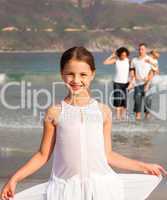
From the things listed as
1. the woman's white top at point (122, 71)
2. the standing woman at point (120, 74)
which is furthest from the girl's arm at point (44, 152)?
the woman's white top at point (122, 71)

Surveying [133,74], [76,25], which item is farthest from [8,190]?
[76,25]

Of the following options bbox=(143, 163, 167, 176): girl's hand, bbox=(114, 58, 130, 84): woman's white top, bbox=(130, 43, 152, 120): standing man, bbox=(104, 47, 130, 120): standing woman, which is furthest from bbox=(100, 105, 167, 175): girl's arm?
bbox=(114, 58, 130, 84): woman's white top

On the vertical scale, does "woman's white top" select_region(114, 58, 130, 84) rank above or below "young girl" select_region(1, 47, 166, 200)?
above

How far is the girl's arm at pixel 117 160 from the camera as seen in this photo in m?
2.18

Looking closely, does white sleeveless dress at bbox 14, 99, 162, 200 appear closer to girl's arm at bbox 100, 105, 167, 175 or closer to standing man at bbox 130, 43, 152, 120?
girl's arm at bbox 100, 105, 167, 175

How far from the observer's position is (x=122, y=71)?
8.91 m

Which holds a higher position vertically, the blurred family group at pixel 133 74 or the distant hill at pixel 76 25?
the distant hill at pixel 76 25

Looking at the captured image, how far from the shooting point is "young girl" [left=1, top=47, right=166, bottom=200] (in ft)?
6.95

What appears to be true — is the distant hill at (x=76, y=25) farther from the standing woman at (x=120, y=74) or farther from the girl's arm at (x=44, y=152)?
the girl's arm at (x=44, y=152)

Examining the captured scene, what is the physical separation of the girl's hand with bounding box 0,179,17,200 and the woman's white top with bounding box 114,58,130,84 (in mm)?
6757

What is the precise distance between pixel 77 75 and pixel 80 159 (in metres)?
0.29

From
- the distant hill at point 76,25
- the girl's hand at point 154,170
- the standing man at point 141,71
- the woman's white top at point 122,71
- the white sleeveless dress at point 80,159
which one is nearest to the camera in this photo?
the white sleeveless dress at point 80,159

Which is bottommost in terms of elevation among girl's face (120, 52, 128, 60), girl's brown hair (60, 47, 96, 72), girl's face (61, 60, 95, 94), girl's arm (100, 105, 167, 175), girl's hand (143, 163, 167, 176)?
girl's hand (143, 163, 167, 176)

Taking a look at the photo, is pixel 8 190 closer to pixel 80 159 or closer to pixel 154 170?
pixel 80 159
